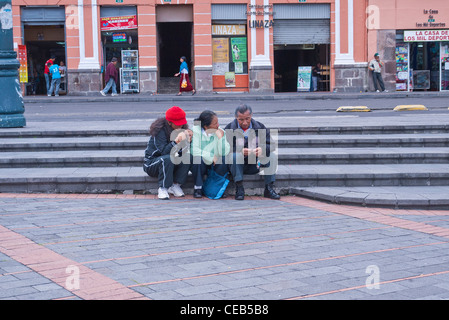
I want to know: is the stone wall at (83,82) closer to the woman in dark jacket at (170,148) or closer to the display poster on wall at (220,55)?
the display poster on wall at (220,55)

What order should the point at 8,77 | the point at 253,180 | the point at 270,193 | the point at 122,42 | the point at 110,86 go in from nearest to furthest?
the point at 270,193 → the point at 253,180 → the point at 8,77 → the point at 110,86 → the point at 122,42

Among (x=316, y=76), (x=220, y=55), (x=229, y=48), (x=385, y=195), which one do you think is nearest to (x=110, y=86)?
(x=220, y=55)

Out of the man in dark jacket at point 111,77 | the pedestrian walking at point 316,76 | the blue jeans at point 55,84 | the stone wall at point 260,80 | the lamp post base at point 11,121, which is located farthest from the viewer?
the pedestrian walking at point 316,76

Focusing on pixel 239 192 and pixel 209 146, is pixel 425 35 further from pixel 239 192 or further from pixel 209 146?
pixel 239 192

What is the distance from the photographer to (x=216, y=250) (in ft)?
19.9

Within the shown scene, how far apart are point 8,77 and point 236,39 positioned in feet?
57.3

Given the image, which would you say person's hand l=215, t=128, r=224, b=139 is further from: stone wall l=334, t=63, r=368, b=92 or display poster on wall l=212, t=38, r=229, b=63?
stone wall l=334, t=63, r=368, b=92

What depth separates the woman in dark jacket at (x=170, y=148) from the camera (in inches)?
344

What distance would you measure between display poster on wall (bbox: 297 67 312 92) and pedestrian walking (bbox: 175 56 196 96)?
4.64 meters

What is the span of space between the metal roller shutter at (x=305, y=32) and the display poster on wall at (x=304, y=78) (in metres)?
1.20

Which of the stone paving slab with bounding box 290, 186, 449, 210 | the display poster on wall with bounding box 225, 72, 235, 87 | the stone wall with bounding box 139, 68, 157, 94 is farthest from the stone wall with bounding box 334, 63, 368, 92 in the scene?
the stone paving slab with bounding box 290, 186, 449, 210

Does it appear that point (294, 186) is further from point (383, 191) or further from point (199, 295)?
point (199, 295)

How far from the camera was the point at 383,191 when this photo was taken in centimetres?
852

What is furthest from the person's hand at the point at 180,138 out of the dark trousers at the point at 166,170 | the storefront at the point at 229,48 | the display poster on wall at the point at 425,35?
the display poster on wall at the point at 425,35
